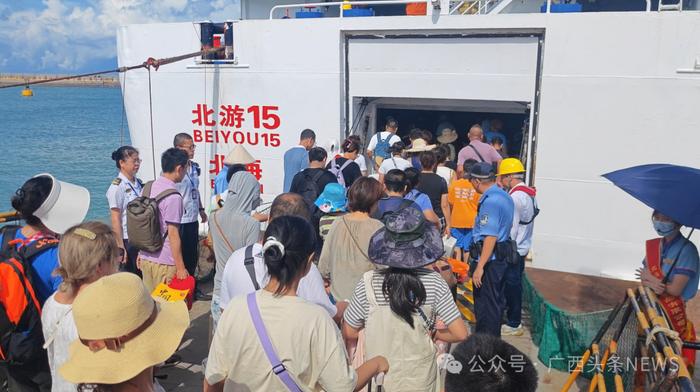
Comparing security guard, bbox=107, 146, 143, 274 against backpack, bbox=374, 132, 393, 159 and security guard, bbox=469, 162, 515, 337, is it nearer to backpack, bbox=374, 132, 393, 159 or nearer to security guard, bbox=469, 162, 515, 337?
security guard, bbox=469, 162, 515, 337

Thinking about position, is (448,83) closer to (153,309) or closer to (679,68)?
(679,68)

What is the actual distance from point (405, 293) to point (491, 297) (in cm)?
213

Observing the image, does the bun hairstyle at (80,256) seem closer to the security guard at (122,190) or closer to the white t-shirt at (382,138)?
the security guard at (122,190)

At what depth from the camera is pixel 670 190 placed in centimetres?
317

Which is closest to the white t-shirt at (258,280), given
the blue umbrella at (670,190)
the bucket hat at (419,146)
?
the blue umbrella at (670,190)

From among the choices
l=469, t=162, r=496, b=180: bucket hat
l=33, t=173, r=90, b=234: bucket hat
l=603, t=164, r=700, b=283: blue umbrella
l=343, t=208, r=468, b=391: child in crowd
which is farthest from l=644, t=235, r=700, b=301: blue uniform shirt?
l=33, t=173, r=90, b=234: bucket hat

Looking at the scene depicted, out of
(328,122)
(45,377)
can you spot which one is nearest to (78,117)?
(328,122)

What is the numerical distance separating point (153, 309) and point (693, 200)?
290 centimetres

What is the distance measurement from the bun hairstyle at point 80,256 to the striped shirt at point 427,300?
1.11m

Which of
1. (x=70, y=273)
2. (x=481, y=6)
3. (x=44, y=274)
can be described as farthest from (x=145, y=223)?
(x=481, y=6)

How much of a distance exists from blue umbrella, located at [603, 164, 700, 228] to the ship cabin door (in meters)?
3.20

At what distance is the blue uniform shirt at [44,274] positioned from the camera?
271cm

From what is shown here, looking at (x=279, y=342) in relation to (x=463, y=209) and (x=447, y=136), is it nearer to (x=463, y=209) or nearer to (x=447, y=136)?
(x=463, y=209)

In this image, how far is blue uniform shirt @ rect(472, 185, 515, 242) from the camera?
4.07 metres
